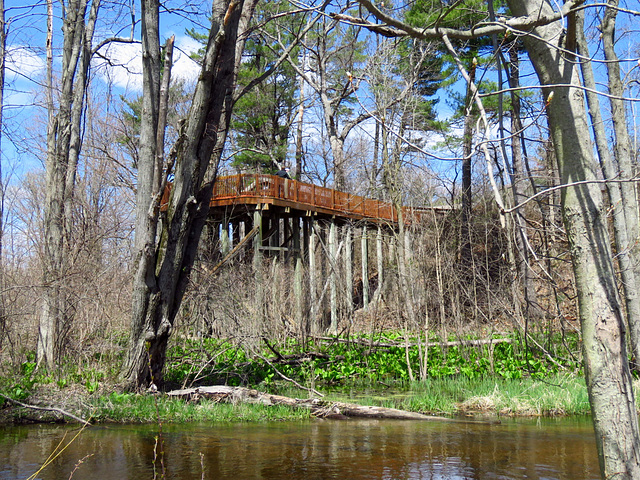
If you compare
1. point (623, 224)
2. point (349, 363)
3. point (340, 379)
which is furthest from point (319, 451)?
point (623, 224)

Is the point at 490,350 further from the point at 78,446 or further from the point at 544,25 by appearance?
the point at 544,25

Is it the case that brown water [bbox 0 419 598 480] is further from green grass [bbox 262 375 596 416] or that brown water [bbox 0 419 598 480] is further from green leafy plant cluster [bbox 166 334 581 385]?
green leafy plant cluster [bbox 166 334 581 385]

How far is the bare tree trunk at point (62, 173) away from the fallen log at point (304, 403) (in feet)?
8.71

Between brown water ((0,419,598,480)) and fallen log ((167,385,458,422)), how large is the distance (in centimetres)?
33

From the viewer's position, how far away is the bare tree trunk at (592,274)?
2422 millimetres

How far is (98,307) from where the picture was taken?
31.3ft

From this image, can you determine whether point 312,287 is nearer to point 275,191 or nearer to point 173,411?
point 275,191

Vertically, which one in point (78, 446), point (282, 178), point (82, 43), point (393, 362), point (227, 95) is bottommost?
point (78, 446)

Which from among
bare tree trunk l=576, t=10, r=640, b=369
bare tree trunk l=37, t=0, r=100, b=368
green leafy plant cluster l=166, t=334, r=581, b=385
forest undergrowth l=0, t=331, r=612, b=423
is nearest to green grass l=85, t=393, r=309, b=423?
forest undergrowth l=0, t=331, r=612, b=423

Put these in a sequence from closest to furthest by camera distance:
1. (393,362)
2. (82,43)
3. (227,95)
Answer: (227,95) < (393,362) < (82,43)

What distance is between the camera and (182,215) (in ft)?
27.2

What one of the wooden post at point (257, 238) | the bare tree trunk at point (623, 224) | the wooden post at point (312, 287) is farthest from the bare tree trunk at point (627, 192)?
the wooden post at point (257, 238)

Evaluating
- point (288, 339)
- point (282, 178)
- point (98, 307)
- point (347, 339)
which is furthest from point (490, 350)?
point (282, 178)

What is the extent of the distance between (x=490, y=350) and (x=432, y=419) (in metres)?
2.49
